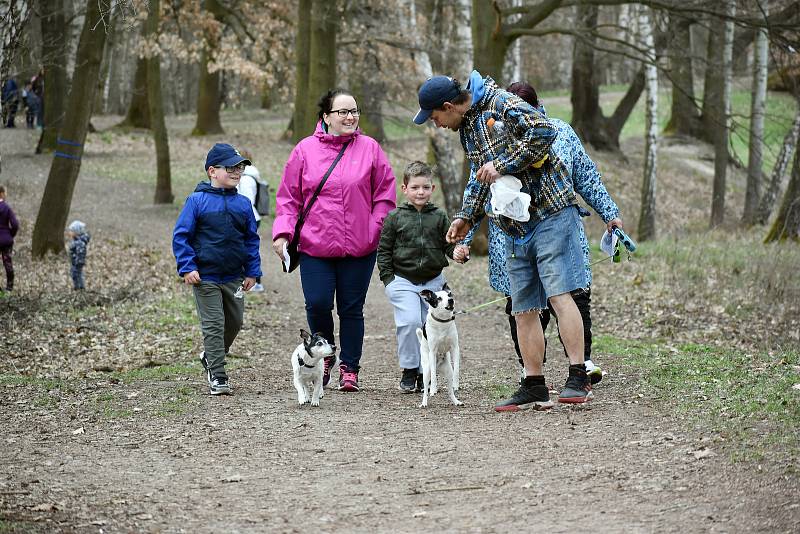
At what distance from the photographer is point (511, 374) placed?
948cm

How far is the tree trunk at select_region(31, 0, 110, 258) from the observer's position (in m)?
17.4

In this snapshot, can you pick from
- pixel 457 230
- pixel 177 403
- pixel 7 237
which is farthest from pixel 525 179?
pixel 7 237

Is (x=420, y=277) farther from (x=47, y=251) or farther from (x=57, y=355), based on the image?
(x=47, y=251)

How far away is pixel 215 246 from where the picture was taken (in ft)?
27.4

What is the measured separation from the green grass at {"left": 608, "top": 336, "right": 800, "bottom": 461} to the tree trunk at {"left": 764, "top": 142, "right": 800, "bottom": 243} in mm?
7303

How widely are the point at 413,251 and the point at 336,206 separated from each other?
0.73m

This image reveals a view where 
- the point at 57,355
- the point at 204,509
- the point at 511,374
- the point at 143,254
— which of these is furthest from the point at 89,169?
the point at 204,509

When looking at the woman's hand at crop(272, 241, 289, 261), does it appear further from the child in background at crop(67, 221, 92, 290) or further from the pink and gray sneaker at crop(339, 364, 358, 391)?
the child in background at crop(67, 221, 92, 290)

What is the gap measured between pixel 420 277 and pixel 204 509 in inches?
132

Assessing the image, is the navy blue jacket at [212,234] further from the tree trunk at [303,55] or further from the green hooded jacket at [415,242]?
the tree trunk at [303,55]

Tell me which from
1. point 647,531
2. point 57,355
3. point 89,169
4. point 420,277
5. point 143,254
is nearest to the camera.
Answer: point 647,531

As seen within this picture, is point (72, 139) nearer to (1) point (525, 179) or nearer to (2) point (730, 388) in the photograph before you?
(1) point (525, 179)

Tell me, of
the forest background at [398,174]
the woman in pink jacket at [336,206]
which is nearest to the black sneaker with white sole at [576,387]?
the forest background at [398,174]

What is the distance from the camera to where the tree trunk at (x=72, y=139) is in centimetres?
1744
